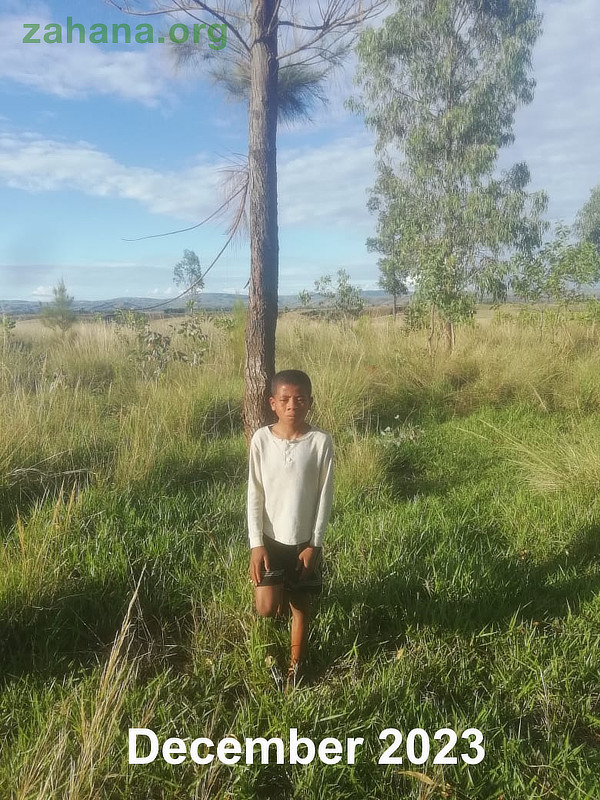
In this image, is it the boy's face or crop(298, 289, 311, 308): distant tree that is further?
crop(298, 289, 311, 308): distant tree

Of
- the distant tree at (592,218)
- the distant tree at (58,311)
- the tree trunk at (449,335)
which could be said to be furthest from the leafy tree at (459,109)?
the distant tree at (592,218)

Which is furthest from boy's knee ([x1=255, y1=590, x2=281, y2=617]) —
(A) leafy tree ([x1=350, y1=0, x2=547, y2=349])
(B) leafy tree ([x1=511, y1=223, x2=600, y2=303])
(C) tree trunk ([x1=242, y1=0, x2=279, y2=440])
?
(A) leafy tree ([x1=350, y1=0, x2=547, y2=349])

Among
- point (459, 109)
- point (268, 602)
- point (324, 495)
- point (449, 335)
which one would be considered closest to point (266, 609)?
point (268, 602)

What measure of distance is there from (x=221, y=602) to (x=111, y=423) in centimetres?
308

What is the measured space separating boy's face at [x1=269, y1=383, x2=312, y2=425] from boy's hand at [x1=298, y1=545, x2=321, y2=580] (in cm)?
48

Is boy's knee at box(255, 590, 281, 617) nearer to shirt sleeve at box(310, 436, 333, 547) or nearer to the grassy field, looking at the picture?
the grassy field

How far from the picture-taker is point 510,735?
5.55 feet

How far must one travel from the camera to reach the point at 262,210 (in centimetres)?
403

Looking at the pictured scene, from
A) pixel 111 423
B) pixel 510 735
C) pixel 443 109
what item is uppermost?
pixel 443 109

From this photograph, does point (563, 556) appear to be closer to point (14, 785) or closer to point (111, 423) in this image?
point (14, 785)

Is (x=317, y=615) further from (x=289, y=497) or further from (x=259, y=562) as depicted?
(x=289, y=497)

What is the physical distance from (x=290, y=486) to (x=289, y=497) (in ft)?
0.14

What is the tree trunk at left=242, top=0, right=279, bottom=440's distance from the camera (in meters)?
3.90

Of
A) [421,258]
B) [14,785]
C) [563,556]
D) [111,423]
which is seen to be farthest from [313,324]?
[14,785]
